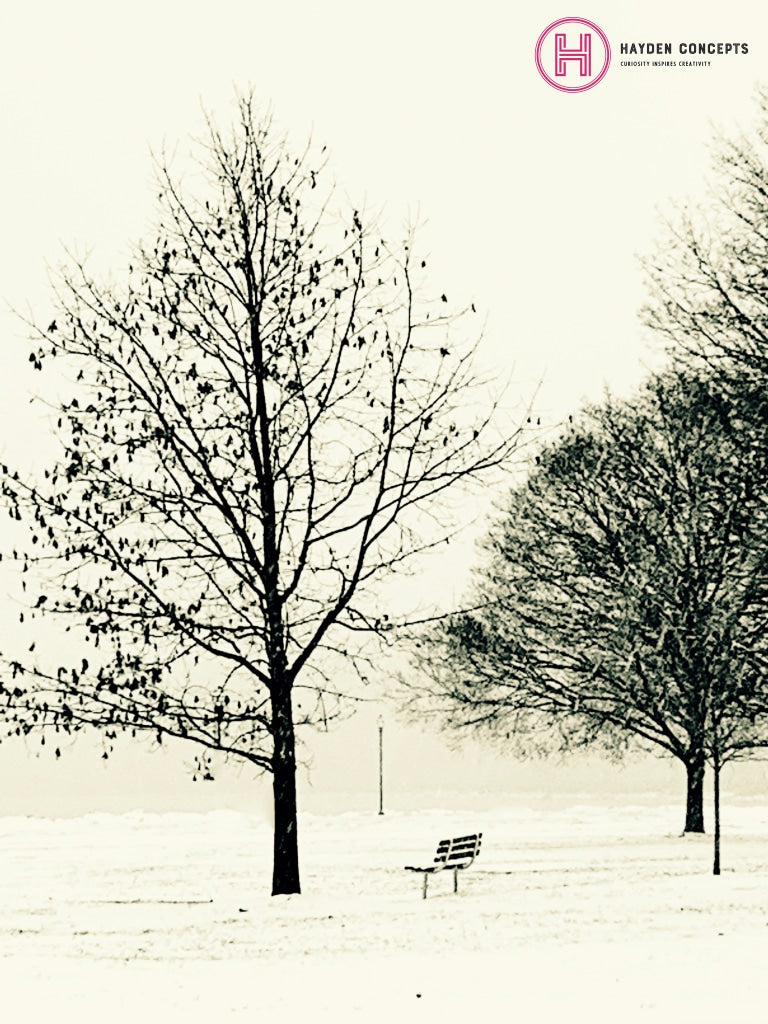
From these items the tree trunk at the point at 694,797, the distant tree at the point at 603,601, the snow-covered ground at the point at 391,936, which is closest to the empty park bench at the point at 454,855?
the snow-covered ground at the point at 391,936

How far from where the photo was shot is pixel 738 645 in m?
24.9

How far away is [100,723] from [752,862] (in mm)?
12167

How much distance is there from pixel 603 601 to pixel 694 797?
223 inches

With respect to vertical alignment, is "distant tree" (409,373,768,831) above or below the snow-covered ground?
above

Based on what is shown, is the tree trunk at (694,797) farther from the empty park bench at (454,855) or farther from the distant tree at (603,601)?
the empty park bench at (454,855)

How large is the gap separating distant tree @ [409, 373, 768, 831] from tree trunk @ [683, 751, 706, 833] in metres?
0.03

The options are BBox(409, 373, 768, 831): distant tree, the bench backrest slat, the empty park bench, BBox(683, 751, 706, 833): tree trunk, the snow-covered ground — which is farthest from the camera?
BBox(683, 751, 706, 833): tree trunk

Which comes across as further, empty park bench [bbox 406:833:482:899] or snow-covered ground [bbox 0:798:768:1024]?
empty park bench [bbox 406:833:482:899]

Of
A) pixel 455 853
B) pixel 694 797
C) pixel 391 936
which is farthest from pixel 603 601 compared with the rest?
pixel 391 936

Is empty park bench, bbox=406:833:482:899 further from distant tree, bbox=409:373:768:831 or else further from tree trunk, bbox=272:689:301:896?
distant tree, bbox=409:373:768:831

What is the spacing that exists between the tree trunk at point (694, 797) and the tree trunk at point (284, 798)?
15790 millimetres

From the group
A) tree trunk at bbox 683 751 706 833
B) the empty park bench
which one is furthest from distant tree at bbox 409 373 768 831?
the empty park bench

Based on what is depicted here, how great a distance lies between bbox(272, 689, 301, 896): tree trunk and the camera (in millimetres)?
21016

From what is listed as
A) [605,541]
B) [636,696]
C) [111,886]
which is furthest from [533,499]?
[111,886]
